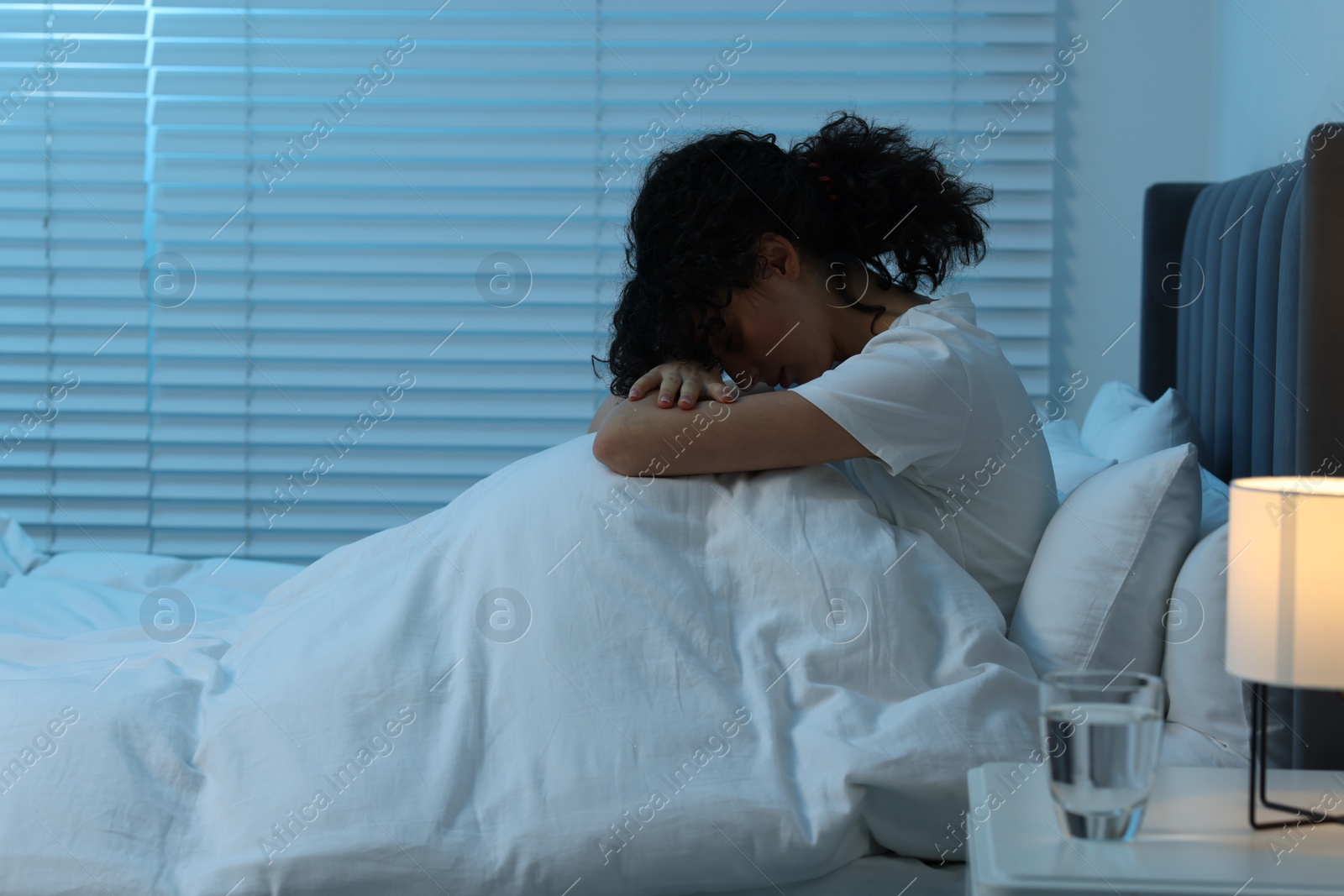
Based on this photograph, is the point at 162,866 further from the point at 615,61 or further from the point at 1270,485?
the point at 615,61

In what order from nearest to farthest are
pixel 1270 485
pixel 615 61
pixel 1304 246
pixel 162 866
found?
pixel 1270 485
pixel 162 866
pixel 1304 246
pixel 615 61

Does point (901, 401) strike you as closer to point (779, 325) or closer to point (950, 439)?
point (950, 439)

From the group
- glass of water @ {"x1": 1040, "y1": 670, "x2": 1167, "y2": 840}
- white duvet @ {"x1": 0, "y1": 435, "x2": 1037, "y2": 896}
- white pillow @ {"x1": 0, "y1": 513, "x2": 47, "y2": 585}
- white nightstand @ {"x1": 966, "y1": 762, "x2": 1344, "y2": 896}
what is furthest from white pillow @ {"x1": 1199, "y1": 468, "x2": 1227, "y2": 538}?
white pillow @ {"x1": 0, "y1": 513, "x2": 47, "y2": 585}

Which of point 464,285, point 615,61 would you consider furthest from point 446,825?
point 615,61

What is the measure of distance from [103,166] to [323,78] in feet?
2.01

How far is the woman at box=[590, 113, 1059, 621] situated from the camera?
1.18m

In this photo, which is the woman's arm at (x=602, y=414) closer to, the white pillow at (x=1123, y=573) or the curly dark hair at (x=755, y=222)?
the curly dark hair at (x=755, y=222)

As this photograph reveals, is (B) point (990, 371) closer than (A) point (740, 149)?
Yes

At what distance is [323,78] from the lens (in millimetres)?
2711

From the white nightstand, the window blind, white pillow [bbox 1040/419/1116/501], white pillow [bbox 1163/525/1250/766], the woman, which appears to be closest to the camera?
the white nightstand

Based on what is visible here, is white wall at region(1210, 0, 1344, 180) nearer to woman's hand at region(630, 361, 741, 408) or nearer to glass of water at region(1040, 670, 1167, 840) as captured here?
woman's hand at region(630, 361, 741, 408)

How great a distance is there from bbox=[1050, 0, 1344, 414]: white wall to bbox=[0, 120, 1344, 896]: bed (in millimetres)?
1292

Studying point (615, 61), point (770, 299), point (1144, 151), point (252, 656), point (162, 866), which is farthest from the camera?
point (615, 61)

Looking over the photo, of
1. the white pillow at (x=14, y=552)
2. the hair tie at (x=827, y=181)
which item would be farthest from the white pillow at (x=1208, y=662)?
the white pillow at (x=14, y=552)
